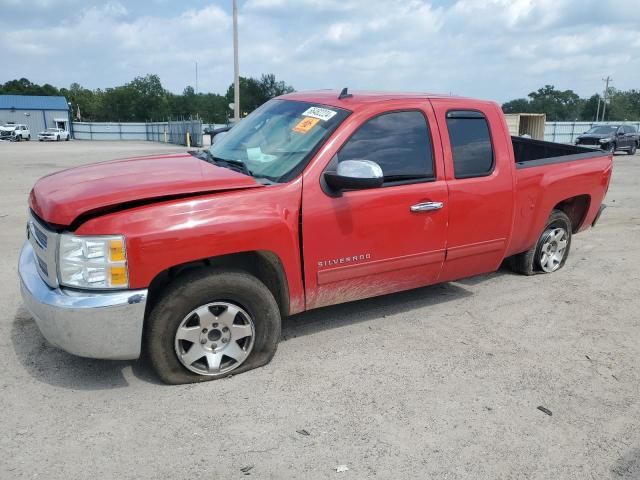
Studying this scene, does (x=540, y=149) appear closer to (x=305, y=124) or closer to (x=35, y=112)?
(x=305, y=124)

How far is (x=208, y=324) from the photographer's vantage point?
3.29m

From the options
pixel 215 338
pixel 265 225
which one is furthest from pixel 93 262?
pixel 265 225

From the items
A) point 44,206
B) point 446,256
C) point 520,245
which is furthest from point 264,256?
point 520,245

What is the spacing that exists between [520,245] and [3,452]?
445 centimetres

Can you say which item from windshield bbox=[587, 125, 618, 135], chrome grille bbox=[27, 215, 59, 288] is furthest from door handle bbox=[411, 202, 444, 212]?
windshield bbox=[587, 125, 618, 135]

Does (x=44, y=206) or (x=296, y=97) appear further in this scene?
(x=296, y=97)

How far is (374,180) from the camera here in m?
3.39

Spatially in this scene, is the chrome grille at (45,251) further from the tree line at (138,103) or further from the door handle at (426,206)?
the tree line at (138,103)

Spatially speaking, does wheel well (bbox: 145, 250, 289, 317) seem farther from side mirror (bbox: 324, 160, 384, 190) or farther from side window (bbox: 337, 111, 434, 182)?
side window (bbox: 337, 111, 434, 182)

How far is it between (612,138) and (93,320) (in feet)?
88.5

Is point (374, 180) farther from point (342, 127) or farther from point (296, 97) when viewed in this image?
point (296, 97)

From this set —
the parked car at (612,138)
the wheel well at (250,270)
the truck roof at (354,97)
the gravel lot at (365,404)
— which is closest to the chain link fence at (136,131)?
the parked car at (612,138)

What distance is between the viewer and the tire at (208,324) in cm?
316

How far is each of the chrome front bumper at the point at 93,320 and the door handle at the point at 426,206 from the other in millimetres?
2019
